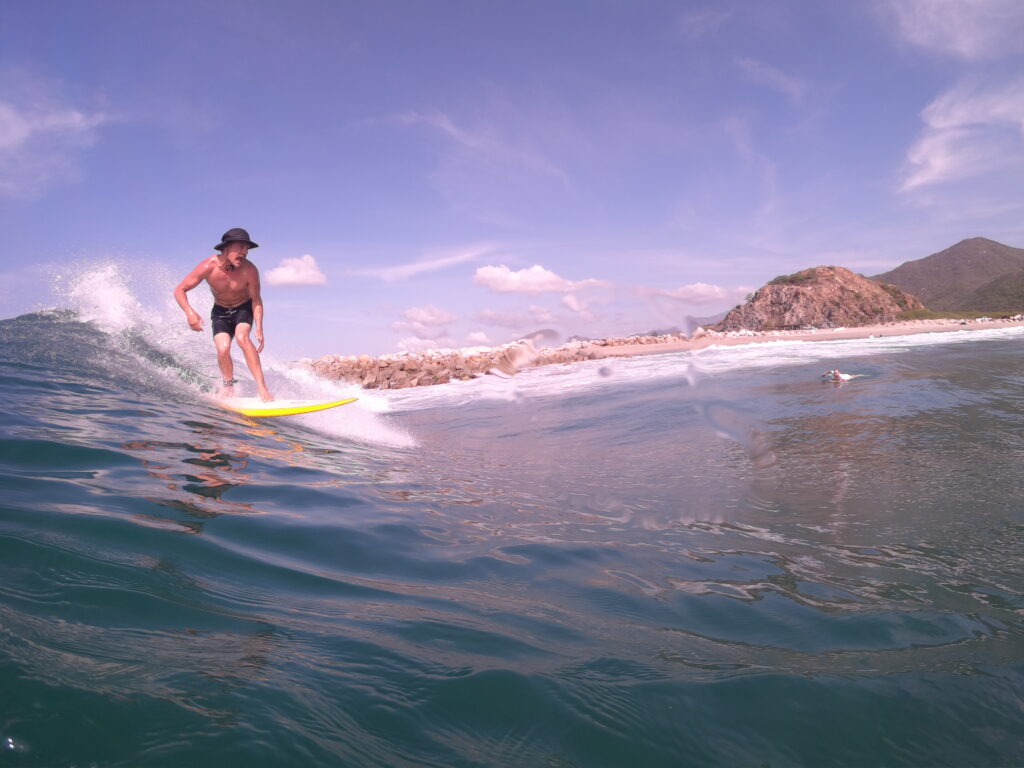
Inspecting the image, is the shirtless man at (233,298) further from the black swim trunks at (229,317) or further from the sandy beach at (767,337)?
the sandy beach at (767,337)

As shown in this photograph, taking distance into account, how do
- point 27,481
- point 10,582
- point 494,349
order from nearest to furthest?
1. point 10,582
2. point 27,481
3. point 494,349

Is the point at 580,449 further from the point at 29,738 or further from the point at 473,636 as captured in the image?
the point at 29,738

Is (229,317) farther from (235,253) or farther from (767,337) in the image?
(767,337)

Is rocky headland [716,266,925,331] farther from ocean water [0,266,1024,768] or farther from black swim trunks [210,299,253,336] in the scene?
black swim trunks [210,299,253,336]

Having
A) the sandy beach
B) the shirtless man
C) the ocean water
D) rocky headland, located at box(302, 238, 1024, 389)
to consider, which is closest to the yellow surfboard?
the shirtless man

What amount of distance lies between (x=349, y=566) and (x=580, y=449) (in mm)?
3800

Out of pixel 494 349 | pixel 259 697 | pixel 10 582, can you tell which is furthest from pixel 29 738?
pixel 494 349

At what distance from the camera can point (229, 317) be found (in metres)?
7.06

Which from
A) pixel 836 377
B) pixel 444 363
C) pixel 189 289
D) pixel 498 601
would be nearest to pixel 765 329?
pixel 444 363

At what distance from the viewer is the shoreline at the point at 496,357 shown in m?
19.0

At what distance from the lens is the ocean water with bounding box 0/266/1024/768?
133 cm

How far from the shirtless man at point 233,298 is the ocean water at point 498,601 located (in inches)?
70.8

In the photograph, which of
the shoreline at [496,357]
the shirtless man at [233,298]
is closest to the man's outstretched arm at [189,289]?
the shirtless man at [233,298]

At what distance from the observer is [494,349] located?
81.7ft
